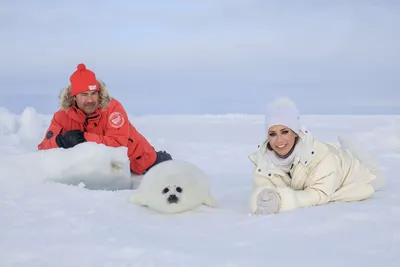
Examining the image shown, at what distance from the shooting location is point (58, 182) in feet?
12.8

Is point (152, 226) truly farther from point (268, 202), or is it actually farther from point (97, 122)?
point (97, 122)

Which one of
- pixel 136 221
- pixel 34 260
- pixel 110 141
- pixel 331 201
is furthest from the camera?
pixel 110 141

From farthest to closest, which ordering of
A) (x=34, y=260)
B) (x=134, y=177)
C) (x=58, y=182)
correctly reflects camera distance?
(x=134, y=177) → (x=58, y=182) → (x=34, y=260)

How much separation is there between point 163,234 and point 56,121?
233 centimetres

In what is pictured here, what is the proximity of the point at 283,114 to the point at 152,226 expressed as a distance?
90 cm

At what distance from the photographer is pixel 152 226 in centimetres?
267

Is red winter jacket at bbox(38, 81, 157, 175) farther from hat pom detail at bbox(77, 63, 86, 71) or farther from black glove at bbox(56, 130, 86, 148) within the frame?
hat pom detail at bbox(77, 63, 86, 71)

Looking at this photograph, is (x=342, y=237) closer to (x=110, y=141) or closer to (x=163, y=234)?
(x=163, y=234)

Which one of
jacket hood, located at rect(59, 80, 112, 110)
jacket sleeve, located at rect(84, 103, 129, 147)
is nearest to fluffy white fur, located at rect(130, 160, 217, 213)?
jacket sleeve, located at rect(84, 103, 129, 147)

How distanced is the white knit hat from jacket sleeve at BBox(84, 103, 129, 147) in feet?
5.56

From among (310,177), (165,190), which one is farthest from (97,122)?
(310,177)

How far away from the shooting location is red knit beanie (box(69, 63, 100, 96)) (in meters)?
4.34

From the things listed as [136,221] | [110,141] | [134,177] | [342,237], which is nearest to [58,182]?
[110,141]

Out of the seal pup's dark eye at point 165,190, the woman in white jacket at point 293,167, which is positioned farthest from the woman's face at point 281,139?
the seal pup's dark eye at point 165,190
